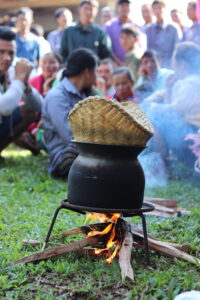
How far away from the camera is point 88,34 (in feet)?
34.6

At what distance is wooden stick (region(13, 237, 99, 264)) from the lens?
12.5ft

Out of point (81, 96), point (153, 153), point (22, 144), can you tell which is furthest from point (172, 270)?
point (22, 144)

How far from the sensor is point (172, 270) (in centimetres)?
373

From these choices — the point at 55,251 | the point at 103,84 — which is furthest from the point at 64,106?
the point at 55,251

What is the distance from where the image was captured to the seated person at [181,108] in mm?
7215

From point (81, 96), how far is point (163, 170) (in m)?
1.47

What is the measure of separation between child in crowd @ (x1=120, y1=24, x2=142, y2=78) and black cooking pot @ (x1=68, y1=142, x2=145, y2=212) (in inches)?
241

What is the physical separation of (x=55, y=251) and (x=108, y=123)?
0.96 meters

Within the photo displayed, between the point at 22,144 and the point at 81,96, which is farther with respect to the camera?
the point at 22,144

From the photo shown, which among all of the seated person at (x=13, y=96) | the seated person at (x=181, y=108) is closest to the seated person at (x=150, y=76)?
the seated person at (x=181, y=108)

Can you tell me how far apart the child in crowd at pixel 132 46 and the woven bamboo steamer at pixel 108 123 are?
20.1ft

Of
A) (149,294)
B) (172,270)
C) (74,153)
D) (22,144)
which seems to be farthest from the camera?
(22,144)

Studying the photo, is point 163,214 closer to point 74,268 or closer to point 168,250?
point 168,250

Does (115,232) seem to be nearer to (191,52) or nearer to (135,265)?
(135,265)
